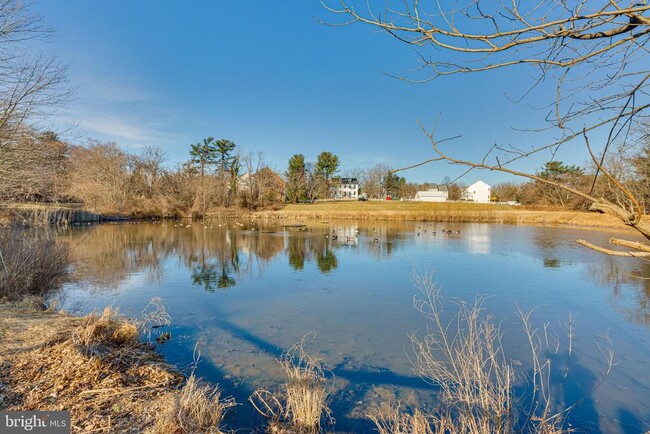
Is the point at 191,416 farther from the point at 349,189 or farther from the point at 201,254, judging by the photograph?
the point at 349,189

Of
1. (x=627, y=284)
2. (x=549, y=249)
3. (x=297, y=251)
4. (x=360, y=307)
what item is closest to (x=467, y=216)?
(x=549, y=249)

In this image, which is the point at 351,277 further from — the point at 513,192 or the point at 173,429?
the point at 513,192

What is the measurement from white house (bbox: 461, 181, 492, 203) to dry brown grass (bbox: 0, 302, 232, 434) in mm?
84282

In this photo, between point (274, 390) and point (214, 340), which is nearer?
point (274, 390)

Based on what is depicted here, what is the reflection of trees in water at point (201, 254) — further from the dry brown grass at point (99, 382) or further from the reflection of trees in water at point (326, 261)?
the dry brown grass at point (99, 382)

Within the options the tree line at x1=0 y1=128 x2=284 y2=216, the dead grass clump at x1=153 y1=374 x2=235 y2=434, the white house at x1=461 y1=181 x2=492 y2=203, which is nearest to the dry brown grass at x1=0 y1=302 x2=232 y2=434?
the dead grass clump at x1=153 y1=374 x2=235 y2=434

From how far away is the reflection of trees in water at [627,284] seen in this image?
862cm

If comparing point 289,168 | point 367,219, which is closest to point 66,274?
point 367,219

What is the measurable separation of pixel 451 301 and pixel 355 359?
458 cm

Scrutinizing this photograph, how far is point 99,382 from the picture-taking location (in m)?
4.06

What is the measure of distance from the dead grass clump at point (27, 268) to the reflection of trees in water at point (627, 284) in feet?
42.9

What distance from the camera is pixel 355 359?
232 inches

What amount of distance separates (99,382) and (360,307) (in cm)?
612

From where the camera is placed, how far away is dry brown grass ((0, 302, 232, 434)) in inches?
137
